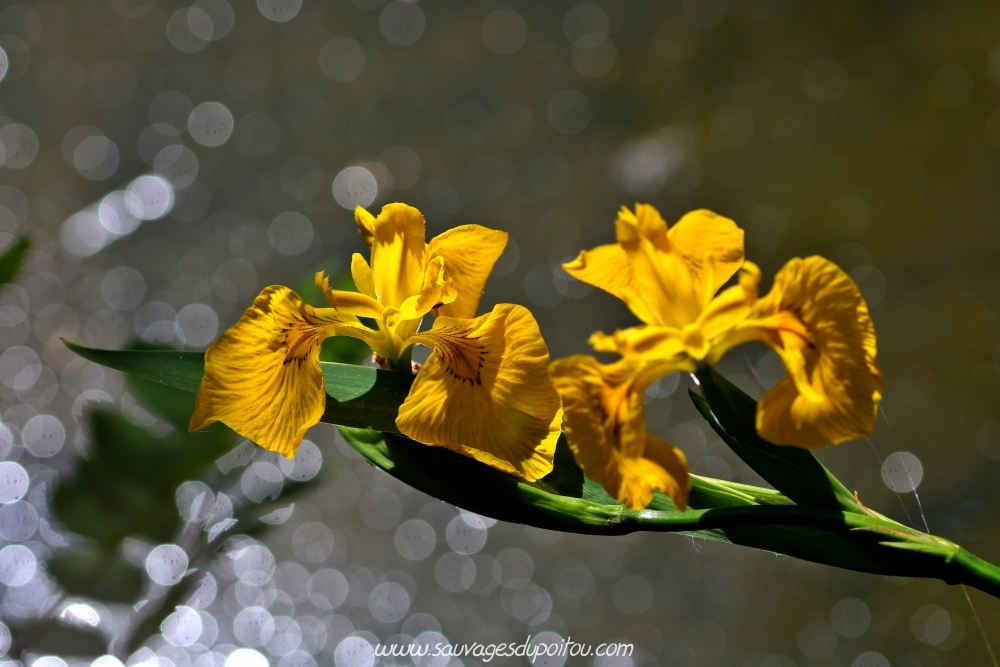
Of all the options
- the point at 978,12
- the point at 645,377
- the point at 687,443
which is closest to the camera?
the point at 645,377

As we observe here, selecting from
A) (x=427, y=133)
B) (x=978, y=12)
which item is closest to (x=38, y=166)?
(x=427, y=133)

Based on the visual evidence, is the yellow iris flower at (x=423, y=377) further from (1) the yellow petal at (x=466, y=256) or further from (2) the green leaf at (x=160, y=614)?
(2) the green leaf at (x=160, y=614)

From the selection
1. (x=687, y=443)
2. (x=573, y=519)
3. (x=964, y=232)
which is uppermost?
(x=573, y=519)

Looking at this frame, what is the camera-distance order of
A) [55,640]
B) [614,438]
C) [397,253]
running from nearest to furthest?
[614,438], [397,253], [55,640]

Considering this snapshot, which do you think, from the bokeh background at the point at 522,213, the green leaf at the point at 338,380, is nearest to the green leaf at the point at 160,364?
the green leaf at the point at 338,380

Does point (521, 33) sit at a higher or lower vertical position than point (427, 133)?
higher

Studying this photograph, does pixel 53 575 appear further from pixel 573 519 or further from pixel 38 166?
pixel 38 166

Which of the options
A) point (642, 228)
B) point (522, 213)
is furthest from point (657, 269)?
point (522, 213)

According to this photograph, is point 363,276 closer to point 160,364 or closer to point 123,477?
point 160,364
